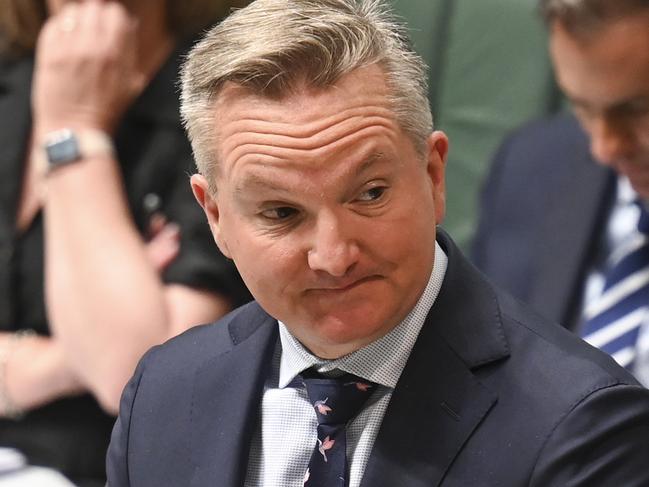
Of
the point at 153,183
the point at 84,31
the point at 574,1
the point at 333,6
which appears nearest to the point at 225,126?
the point at 333,6

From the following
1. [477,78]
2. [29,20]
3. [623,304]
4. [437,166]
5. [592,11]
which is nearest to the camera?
[437,166]

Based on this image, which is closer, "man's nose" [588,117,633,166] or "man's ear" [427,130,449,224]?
"man's ear" [427,130,449,224]

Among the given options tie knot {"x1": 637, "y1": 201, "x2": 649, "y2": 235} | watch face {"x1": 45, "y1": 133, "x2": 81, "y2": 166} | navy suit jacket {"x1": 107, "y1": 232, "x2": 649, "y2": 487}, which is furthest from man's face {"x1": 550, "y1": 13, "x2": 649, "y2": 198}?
watch face {"x1": 45, "y1": 133, "x2": 81, "y2": 166}

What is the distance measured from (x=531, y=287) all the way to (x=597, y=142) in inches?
12.1

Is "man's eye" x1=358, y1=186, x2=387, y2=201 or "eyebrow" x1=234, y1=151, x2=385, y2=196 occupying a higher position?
"eyebrow" x1=234, y1=151, x2=385, y2=196

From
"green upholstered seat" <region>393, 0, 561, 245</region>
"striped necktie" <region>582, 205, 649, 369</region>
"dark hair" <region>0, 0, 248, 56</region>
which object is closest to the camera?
"striped necktie" <region>582, 205, 649, 369</region>

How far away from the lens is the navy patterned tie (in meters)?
0.98

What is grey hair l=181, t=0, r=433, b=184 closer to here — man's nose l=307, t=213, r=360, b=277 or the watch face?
man's nose l=307, t=213, r=360, b=277

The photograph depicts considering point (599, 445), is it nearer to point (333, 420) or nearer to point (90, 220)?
point (333, 420)

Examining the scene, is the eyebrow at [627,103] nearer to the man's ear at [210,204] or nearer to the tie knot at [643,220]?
the tie knot at [643,220]

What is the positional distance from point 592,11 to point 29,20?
859 millimetres

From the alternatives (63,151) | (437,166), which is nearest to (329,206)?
(437,166)

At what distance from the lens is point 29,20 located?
72.6 inches

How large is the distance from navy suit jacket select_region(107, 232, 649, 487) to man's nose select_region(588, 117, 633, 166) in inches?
16.7
